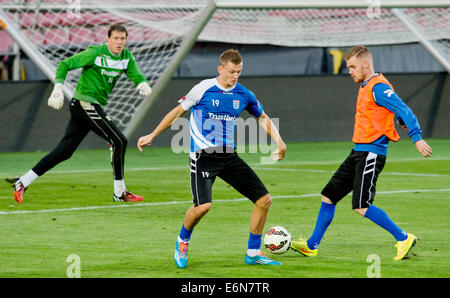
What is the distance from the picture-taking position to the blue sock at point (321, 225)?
8.16 metres

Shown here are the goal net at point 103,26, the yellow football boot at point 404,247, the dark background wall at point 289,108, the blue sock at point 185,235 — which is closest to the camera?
the blue sock at point 185,235

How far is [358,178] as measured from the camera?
8094 millimetres

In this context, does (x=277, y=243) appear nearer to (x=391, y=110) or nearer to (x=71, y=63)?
(x=391, y=110)

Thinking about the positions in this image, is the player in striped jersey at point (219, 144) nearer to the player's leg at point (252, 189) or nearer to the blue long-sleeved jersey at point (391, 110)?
the player's leg at point (252, 189)

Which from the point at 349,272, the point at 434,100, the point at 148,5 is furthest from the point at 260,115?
the point at 434,100

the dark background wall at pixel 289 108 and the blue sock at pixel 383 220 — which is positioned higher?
the blue sock at pixel 383 220

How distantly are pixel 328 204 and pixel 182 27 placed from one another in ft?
32.3

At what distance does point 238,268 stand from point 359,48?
229 centimetres

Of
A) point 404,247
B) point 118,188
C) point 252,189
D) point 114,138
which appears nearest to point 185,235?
point 252,189

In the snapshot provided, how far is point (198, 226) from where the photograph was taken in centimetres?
980

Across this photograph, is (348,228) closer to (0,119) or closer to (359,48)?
(359,48)

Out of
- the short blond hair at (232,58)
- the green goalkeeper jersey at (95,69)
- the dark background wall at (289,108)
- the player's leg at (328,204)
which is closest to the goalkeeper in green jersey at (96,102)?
the green goalkeeper jersey at (95,69)
